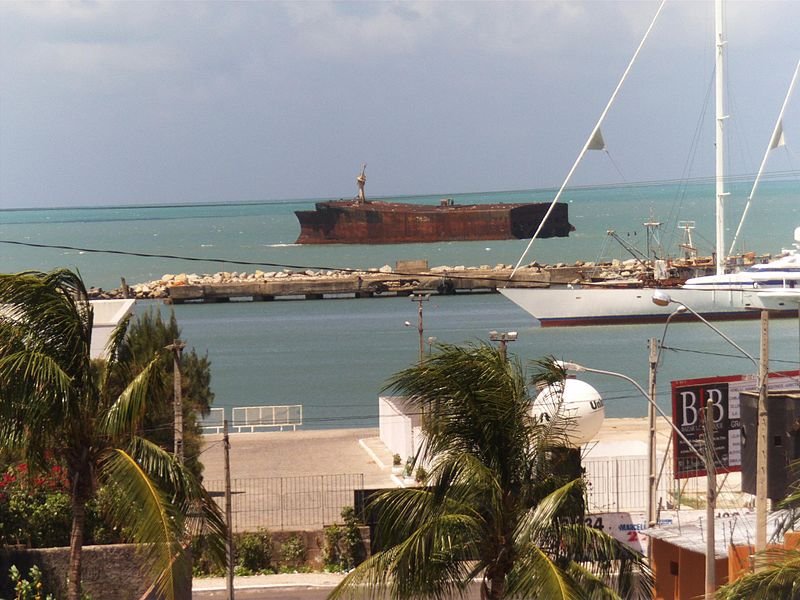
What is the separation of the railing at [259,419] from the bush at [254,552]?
52.5 feet

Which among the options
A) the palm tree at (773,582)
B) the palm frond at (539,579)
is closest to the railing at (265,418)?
the palm frond at (539,579)

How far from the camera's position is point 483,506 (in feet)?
37.1

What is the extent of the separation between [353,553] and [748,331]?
220 feet

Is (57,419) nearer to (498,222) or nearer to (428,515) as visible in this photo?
(428,515)

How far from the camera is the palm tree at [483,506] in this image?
11.0m

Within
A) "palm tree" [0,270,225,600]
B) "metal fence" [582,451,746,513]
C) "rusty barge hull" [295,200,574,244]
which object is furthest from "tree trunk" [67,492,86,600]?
"rusty barge hull" [295,200,574,244]

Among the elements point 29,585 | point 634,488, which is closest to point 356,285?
point 634,488

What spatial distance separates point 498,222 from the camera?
157 metres

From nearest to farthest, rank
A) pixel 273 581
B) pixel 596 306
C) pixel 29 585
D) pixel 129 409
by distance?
pixel 129 409
pixel 29 585
pixel 273 581
pixel 596 306

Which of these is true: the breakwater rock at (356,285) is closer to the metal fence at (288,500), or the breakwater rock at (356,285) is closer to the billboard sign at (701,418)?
the metal fence at (288,500)

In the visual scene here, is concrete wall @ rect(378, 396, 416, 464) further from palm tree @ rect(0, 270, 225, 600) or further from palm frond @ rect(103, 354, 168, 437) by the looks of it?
palm frond @ rect(103, 354, 168, 437)

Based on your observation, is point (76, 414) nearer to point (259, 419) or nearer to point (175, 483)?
point (175, 483)

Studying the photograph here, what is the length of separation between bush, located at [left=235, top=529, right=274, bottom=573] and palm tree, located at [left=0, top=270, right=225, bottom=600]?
1189cm

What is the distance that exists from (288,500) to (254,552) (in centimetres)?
427
